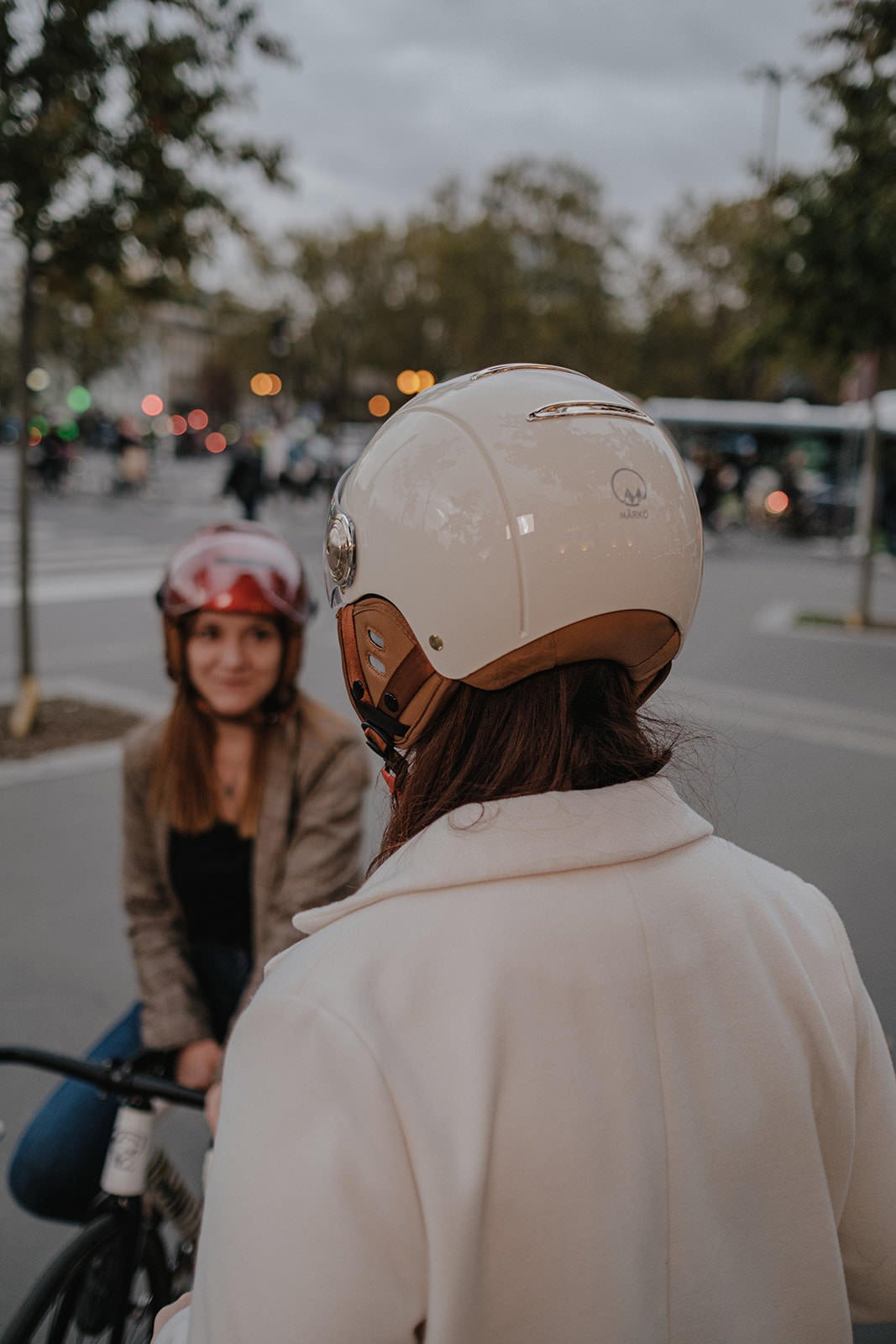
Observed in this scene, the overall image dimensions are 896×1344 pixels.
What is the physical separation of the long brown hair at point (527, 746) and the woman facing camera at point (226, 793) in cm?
120

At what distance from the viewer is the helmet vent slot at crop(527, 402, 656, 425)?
1189mm

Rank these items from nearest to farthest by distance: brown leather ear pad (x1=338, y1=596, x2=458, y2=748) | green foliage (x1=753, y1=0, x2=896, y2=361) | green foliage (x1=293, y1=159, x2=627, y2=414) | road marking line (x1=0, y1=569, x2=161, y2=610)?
brown leather ear pad (x1=338, y1=596, x2=458, y2=748), green foliage (x1=753, y1=0, x2=896, y2=361), road marking line (x1=0, y1=569, x2=161, y2=610), green foliage (x1=293, y1=159, x2=627, y2=414)

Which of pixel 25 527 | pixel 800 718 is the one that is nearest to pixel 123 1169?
pixel 25 527

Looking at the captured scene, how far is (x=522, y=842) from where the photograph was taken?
3.35 ft

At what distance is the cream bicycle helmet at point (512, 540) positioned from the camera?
1.15 m

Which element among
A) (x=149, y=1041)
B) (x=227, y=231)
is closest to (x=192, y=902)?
(x=149, y=1041)

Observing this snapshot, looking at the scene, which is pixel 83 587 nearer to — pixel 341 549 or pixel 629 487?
pixel 341 549

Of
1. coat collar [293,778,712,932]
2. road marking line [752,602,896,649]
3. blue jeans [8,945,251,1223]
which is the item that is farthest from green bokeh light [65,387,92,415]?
coat collar [293,778,712,932]

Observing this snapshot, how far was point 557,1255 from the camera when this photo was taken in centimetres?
98

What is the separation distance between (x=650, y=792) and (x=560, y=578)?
8.9 inches

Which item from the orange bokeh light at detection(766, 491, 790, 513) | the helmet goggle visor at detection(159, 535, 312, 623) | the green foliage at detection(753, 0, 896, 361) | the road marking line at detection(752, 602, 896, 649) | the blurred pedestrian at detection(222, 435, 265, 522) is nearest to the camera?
the helmet goggle visor at detection(159, 535, 312, 623)

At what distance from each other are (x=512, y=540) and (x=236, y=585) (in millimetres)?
1394

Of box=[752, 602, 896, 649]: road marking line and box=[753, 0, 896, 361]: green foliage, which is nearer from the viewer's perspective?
box=[753, 0, 896, 361]: green foliage

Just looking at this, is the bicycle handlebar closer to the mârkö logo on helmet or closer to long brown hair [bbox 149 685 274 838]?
long brown hair [bbox 149 685 274 838]
